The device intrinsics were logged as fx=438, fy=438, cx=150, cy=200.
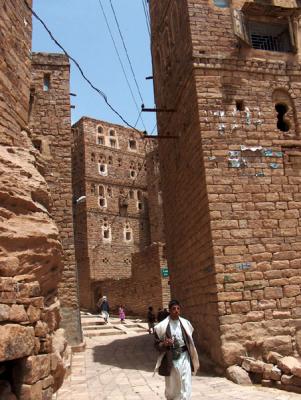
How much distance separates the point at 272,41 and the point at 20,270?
29.5 ft

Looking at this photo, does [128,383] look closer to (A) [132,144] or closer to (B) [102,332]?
(B) [102,332]

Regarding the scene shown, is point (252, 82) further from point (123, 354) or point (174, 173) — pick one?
point (123, 354)

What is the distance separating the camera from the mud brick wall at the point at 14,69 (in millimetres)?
6156

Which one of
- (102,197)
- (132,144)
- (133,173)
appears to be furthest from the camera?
(132,144)

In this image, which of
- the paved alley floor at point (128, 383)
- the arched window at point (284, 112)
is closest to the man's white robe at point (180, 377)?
the paved alley floor at point (128, 383)

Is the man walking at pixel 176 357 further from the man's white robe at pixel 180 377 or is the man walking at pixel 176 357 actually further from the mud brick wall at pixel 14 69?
the mud brick wall at pixel 14 69

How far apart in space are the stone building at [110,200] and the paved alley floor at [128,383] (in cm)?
1698

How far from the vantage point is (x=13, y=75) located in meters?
6.71

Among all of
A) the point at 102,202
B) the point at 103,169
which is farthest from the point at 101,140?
the point at 102,202

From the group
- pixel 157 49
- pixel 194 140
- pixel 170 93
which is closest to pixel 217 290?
pixel 194 140

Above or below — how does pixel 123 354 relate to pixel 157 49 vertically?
below

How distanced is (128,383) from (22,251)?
3.89m

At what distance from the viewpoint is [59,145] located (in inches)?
511

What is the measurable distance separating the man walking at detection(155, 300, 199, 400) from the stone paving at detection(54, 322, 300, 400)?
1553mm
